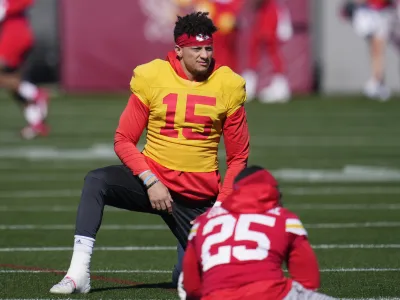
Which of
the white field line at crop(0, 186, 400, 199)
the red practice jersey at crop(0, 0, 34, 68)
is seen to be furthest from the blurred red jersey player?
the red practice jersey at crop(0, 0, 34, 68)

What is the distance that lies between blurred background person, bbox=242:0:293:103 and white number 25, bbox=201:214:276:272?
53.8 ft

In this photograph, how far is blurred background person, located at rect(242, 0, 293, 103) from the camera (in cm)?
2177

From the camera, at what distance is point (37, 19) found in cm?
2395

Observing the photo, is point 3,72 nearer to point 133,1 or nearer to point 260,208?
point 133,1

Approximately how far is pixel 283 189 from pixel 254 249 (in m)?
6.55

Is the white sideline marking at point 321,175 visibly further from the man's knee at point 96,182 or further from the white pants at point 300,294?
the white pants at point 300,294

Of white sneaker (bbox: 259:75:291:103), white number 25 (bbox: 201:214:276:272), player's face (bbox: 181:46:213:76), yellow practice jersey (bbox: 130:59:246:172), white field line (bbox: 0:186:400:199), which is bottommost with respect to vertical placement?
white sneaker (bbox: 259:75:291:103)

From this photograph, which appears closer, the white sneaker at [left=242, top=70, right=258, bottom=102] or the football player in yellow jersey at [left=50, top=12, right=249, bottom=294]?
the football player in yellow jersey at [left=50, top=12, right=249, bottom=294]

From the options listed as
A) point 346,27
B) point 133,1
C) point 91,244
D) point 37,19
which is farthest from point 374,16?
point 91,244

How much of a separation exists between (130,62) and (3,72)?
5.87 metres

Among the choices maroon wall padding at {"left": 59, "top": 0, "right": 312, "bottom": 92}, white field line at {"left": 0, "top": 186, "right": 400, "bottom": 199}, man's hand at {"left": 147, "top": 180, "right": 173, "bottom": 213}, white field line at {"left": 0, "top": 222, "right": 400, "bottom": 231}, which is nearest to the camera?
man's hand at {"left": 147, "top": 180, "right": 173, "bottom": 213}

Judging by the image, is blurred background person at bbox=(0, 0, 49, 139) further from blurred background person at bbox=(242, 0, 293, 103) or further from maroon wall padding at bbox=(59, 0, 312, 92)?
blurred background person at bbox=(242, 0, 293, 103)

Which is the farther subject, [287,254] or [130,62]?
[130,62]

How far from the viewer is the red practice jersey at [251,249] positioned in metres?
5.36
